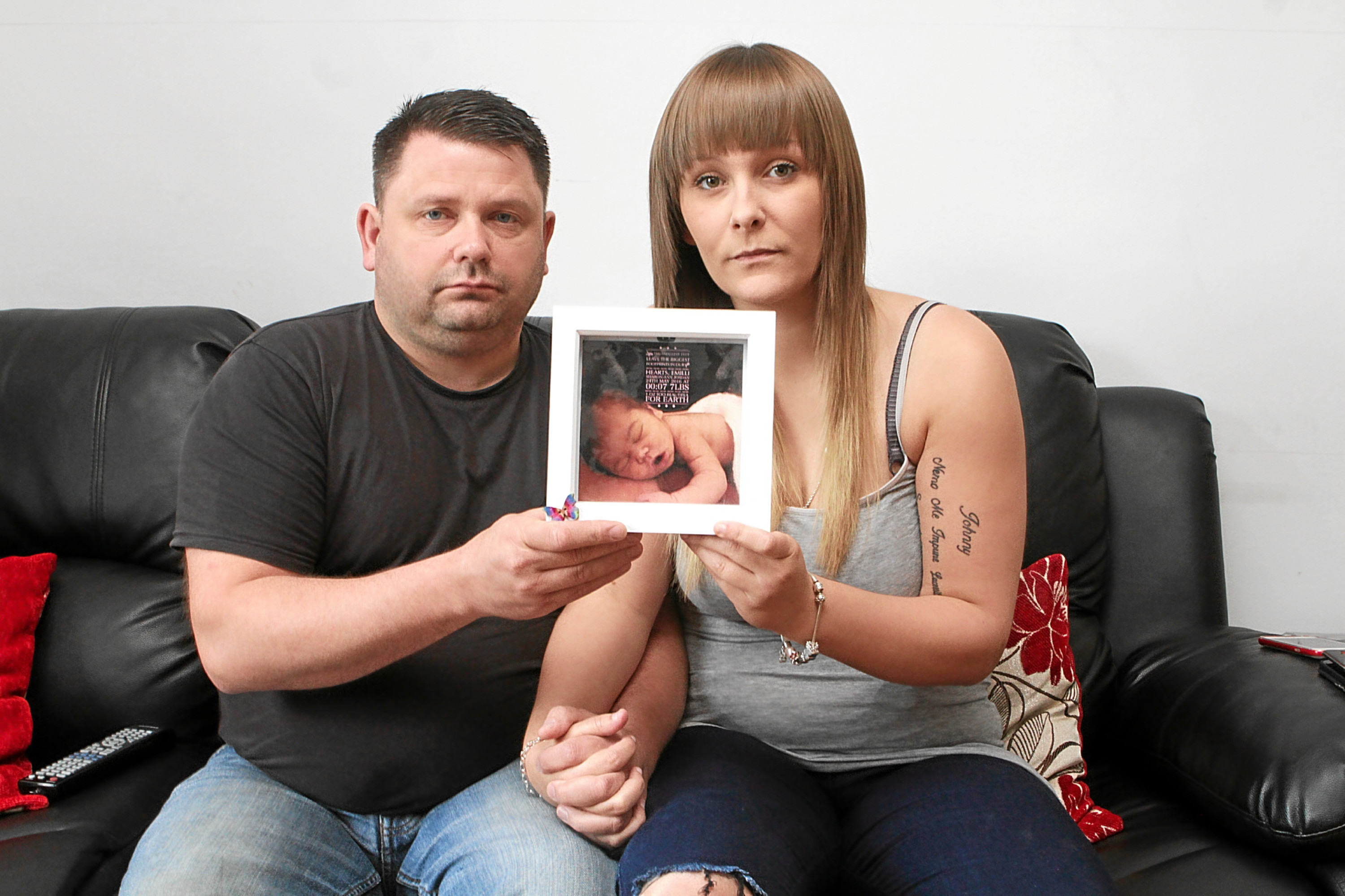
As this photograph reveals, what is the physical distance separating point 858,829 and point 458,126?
98 centimetres

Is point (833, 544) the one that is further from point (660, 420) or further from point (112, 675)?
point (112, 675)

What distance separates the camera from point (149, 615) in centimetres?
160

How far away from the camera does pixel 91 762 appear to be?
1.39 meters

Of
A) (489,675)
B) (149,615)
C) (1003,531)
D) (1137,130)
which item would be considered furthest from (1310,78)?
(149,615)

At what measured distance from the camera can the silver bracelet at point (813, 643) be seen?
103cm

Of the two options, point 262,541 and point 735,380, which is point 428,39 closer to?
point 262,541

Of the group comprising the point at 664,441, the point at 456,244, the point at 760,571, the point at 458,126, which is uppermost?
the point at 458,126

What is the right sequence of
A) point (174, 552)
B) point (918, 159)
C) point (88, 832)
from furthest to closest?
point (918, 159), point (174, 552), point (88, 832)

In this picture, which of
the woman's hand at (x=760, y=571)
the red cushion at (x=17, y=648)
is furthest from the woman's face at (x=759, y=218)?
the red cushion at (x=17, y=648)

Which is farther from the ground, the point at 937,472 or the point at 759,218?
the point at 759,218

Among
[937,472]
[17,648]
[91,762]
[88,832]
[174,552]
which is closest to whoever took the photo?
[937,472]

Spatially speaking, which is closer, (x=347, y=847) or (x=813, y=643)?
(x=813, y=643)

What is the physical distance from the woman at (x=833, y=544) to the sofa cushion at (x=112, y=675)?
726 millimetres

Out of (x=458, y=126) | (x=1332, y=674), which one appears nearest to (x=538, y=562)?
(x=458, y=126)
